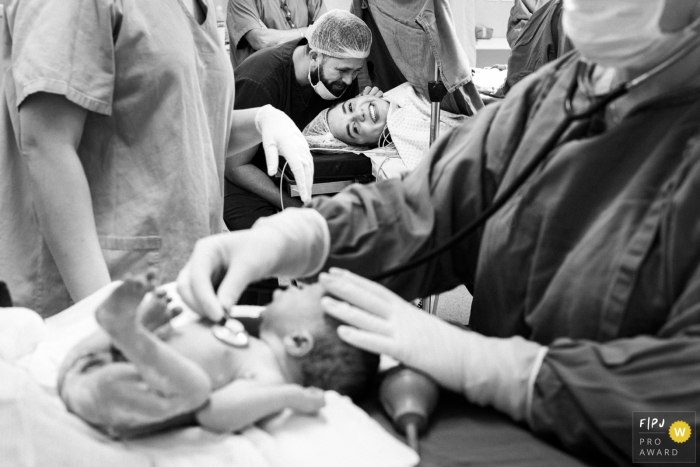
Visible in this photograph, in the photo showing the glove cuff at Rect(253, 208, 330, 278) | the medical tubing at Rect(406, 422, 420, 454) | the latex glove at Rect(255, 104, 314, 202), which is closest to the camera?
the medical tubing at Rect(406, 422, 420, 454)

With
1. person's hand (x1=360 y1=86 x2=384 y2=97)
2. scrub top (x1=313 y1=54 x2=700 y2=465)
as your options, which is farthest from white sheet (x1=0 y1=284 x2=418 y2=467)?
person's hand (x1=360 y1=86 x2=384 y2=97)

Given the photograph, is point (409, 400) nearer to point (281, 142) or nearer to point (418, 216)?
point (418, 216)

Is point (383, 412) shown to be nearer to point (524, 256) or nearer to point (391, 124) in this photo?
point (524, 256)

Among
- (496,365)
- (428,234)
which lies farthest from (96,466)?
(428,234)

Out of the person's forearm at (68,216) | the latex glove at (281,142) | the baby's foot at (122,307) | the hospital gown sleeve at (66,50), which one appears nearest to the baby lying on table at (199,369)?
the baby's foot at (122,307)

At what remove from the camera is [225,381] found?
973 mm

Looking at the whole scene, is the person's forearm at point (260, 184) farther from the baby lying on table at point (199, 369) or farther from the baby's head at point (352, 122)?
the baby lying on table at point (199, 369)

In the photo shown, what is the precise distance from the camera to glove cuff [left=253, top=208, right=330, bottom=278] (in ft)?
3.70

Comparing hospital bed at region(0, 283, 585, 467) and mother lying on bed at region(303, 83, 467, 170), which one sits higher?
hospital bed at region(0, 283, 585, 467)

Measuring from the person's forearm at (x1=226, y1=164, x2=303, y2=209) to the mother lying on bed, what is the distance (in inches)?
14.0

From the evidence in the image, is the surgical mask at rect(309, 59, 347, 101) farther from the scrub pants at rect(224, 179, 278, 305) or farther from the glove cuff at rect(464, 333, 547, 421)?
the glove cuff at rect(464, 333, 547, 421)

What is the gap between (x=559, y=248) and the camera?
3.23ft

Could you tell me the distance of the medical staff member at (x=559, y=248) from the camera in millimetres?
813

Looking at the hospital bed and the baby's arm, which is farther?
the baby's arm
